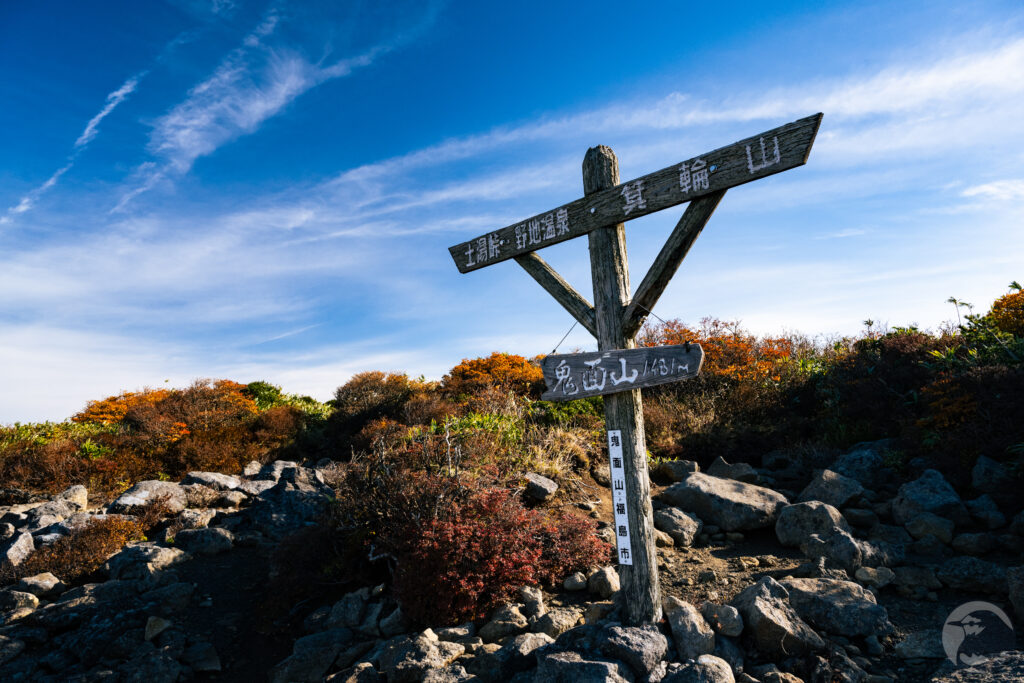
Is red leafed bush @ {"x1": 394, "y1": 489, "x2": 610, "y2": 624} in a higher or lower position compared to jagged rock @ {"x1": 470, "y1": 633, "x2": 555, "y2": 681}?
higher

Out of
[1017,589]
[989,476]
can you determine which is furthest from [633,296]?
[989,476]

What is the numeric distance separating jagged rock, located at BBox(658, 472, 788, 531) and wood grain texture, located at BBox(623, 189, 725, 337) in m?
3.46

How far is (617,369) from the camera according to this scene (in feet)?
16.4

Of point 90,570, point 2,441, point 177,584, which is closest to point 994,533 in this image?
point 177,584

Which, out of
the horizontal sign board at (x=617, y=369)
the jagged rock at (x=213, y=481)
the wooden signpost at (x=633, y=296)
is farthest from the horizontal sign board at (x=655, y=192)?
the jagged rock at (x=213, y=481)

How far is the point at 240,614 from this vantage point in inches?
287

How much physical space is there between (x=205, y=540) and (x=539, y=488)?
17.2ft

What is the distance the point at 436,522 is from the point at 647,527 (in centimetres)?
217

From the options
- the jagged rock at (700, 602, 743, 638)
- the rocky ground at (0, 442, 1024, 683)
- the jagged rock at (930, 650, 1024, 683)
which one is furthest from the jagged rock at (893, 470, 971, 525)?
the jagged rock at (700, 602, 743, 638)

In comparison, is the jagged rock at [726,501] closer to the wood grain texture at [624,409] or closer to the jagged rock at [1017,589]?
the jagged rock at [1017,589]

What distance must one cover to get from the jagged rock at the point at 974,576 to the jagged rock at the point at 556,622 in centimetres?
370

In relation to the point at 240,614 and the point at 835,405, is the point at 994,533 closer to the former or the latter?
the point at 835,405

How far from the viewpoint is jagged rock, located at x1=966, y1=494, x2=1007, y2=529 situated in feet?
21.3

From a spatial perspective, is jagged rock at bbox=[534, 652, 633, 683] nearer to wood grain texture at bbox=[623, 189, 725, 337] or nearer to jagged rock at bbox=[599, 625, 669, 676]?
jagged rock at bbox=[599, 625, 669, 676]
